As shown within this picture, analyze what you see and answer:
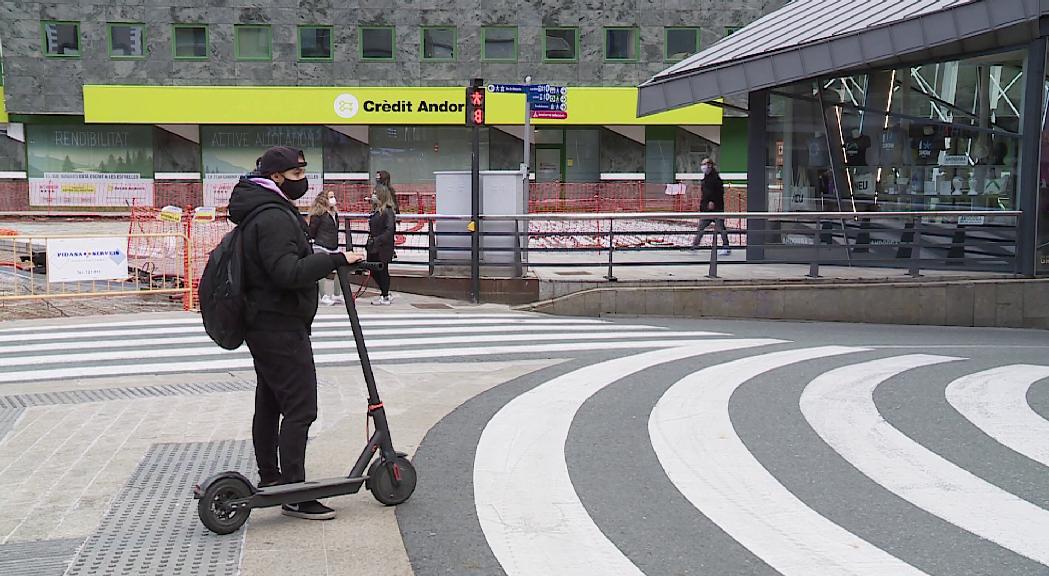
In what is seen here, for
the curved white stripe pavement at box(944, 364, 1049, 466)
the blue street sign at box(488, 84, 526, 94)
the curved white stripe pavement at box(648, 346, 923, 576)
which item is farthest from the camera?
the blue street sign at box(488, 84, 526, 94)

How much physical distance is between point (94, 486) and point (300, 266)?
2030mm

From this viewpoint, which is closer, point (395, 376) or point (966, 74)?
point (395, 376)

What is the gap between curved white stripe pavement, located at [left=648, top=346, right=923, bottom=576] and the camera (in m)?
4.99

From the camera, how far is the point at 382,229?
16.2m

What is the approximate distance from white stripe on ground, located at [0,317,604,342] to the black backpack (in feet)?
27.2

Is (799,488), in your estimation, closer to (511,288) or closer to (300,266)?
(300,266)

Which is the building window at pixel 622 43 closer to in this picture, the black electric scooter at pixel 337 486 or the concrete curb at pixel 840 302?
the concrete curb at pixel 840 302

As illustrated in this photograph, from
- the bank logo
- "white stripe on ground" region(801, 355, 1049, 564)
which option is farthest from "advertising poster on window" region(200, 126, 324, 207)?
"white stripe on ground" region(801, 355, 1049, 564)

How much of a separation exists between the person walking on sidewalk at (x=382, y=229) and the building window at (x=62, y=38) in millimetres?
27243

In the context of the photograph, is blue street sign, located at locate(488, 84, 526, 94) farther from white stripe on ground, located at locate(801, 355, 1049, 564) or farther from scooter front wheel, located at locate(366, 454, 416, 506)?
scooter front wheel, located at locate(366, 454, 416, 506)

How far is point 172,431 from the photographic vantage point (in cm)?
753

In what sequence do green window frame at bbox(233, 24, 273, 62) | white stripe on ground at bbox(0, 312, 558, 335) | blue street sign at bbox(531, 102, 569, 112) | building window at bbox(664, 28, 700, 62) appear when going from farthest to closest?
building window at bbox(664, 28, 700, 62)
green window frame at bbox(233, 24, 273, 62)
blue street sign at bbox(531, 102, 569, 112)
white stripe on ground at bbox(0, 312, 558, 335)

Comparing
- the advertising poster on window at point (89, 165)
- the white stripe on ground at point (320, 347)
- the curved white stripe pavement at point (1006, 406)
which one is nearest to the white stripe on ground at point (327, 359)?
the white stripe on ground at point (320, 347)

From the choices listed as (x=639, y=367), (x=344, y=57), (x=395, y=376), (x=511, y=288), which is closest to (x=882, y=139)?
(x=511, y=288)
